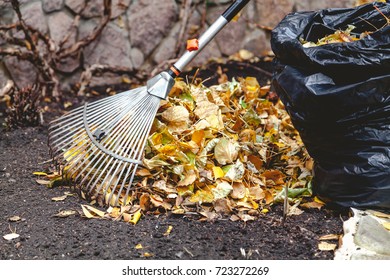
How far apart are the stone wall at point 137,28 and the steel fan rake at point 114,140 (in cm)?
121

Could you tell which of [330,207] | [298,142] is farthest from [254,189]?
[298,142]

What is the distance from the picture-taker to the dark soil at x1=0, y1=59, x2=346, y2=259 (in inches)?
77.5

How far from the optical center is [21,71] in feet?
11.9

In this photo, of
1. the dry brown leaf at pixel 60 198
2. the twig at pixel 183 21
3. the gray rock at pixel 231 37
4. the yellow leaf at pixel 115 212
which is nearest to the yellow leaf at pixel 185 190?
the yellow leaf at pixel 115 212

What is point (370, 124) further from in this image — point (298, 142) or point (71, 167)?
point (71, 167)

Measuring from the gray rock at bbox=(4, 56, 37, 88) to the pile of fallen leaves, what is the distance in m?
1.28

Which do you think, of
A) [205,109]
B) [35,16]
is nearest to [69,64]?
[35,16]

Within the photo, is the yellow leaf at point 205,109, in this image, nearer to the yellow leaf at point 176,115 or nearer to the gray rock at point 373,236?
the yellow leaf at point 176,115

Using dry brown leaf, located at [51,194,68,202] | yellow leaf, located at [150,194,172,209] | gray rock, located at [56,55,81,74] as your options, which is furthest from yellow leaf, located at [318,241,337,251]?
gray rock, located at [56,55,81,74]

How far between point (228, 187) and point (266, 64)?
190 centimetres

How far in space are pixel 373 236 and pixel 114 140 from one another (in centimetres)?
111

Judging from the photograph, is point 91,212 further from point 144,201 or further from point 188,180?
point 188,180

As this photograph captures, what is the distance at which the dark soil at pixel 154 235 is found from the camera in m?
1.97

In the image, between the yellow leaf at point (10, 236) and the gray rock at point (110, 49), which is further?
the gray rock at point (110, 49)
